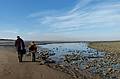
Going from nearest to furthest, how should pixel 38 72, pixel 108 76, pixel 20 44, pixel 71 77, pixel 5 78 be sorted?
1. pixel 5 78
2. pixel 71 77
3. pixel 38 72
4. pixel 108 76
5. pixel 20 44

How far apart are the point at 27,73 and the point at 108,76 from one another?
6.07m

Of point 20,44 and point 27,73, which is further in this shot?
point 20,44

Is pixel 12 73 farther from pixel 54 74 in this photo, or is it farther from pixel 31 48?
pixel 31 48

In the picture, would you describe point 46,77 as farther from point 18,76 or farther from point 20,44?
point 20,44

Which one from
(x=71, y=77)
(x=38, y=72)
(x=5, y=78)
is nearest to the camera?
→ (x=5, y=78)

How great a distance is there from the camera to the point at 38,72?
1930cm

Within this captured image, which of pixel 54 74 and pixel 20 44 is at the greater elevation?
pixel 20 44

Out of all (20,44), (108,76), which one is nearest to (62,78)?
(108,76)

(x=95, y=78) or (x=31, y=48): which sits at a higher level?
(x=31, y=48)

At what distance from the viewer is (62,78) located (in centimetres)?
1731

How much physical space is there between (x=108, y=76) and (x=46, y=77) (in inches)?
215

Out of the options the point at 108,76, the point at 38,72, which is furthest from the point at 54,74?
the point at 108,76

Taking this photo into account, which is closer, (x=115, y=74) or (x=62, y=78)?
(x=62, y=78)

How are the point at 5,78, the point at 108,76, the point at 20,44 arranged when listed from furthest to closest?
the point at 20,44 → the point at 108,76 → the point at 5,78
